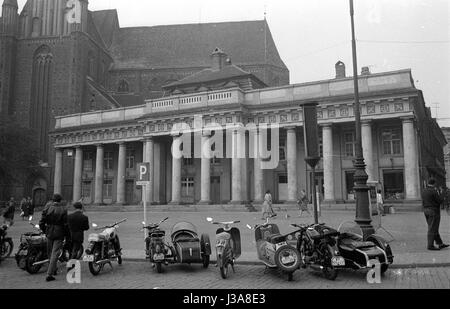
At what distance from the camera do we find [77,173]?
43.7m

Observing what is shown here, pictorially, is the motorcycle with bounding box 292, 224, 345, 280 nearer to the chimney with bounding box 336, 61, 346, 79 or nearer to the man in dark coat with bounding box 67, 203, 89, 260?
the man in dark coat with bounding box 67, 203, 89, 260

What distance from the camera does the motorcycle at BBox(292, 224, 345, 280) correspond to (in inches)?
321

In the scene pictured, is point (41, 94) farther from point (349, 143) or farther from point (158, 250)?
point (158, 250)

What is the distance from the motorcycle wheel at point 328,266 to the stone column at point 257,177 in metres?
24.5

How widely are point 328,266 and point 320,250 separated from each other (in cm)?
37

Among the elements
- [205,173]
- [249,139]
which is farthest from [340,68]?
[205,173]

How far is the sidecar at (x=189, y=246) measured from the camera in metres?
9.41

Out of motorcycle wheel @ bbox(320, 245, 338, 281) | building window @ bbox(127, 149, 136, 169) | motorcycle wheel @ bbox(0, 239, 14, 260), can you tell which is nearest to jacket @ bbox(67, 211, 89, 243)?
motorcycle wheel @ bbox(0, 239, 14, 260)

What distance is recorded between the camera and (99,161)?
42.0m

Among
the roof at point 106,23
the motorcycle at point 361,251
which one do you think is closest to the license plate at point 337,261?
the motorcycle at point 361,251

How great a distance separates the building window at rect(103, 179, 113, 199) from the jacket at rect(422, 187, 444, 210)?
3623 cm

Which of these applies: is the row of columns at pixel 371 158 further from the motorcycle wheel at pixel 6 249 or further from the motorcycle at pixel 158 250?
the motorcycle wheel at pixel 6 249
